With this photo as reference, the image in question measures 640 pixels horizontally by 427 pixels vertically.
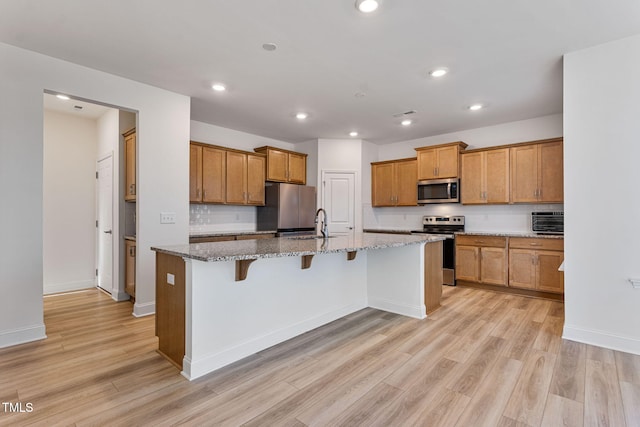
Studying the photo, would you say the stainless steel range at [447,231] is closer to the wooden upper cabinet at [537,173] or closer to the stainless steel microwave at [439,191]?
the stainless steel microwave at [439,191]

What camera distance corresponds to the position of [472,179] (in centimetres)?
504

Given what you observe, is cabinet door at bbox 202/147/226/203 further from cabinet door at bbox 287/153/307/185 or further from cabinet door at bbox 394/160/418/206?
cabinet door at bbox 394/160/418/206

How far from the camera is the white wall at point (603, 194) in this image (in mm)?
2551

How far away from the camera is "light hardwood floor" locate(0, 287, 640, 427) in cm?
173

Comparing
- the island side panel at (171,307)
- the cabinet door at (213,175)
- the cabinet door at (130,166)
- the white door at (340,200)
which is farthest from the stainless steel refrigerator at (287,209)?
the island side panel at (171,307)

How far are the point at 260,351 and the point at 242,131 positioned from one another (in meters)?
4.04

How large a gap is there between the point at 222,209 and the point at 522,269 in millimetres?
4627

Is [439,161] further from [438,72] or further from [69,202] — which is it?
[69,202]

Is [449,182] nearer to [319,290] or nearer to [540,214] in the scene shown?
[540,214]

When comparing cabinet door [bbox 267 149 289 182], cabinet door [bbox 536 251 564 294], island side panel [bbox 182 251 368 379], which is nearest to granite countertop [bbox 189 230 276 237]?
cabinet door [bbox 267 149 289 182]

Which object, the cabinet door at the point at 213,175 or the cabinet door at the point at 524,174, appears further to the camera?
the cabinet door at the point at 213,175

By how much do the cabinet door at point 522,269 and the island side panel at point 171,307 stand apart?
14.1 feet

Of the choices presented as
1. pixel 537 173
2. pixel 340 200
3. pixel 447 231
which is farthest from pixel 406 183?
pixel 537 173

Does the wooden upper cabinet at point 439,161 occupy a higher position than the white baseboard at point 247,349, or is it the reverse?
the wooden upper cabinet at point 439,161
